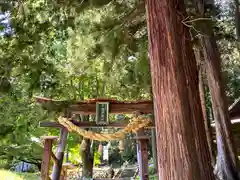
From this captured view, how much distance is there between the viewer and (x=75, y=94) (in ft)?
30.1

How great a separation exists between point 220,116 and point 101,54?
2602 mm

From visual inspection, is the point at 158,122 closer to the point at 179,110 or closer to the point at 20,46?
the point at 179,110

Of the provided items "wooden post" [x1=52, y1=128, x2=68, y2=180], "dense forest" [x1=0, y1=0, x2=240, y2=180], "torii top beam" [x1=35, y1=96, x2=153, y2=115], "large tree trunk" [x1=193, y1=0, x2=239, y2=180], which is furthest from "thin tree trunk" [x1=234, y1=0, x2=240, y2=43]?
"wooden post" [x1=52, y1=128, x2=68, y2=180]

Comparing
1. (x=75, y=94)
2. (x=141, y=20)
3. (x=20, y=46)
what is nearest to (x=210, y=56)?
(x=141, y=20)

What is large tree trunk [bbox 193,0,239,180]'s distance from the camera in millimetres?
5191

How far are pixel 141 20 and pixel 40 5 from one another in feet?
7.11

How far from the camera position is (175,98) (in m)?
→ 2.58

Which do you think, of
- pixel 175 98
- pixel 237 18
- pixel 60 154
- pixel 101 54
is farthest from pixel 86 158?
pixel 175 98

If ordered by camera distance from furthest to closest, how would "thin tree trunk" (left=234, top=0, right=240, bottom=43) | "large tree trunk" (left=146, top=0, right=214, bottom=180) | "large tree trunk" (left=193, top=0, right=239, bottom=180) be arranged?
"thin tree trunk" (left=234, top=0, right=240, bottom=43) → "large tree trunk" (left=193, top=0, right=239, bottom=180) → "large tree trunk" (left=146, top=0, right=214, bottom=180)

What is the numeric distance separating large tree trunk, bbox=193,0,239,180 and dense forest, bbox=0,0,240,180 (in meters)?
0.02

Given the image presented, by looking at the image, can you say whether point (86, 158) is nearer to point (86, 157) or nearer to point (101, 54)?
point (86, 157)

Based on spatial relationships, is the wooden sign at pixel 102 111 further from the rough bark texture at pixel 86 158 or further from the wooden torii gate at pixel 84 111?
the rough bark texture at pixel 86 158

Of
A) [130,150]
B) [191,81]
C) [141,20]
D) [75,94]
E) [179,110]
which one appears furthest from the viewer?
[130,150]

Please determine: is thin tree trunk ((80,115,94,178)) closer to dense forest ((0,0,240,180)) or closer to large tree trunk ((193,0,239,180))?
dense forest ((0,0,240,180))
